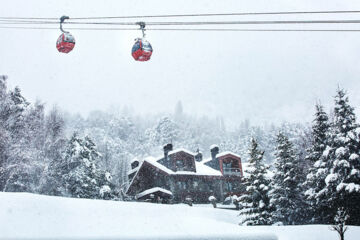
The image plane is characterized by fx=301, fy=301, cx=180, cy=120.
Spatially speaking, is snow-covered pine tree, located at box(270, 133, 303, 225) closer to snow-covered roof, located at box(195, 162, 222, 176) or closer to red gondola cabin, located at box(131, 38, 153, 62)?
snow-covered roof, located at box(195, 162, 222, 176)

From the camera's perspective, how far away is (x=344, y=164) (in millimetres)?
20562

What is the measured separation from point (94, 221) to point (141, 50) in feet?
22.5

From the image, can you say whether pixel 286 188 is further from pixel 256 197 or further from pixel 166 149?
pixel 166 149

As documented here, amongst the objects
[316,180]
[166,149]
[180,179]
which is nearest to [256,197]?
[316,180]

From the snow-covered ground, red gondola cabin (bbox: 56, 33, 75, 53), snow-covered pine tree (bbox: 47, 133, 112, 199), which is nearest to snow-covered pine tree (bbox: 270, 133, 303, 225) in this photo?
the snow-covered ground

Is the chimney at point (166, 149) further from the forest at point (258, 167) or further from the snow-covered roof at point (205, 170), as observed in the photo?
the forest at point (258, 167)

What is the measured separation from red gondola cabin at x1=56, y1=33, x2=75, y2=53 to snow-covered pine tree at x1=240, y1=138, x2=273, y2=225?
17982 mm

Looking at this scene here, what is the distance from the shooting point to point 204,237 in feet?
32.0

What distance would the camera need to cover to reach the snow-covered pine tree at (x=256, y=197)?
23891 mm

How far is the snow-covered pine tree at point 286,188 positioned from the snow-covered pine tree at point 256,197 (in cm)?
92

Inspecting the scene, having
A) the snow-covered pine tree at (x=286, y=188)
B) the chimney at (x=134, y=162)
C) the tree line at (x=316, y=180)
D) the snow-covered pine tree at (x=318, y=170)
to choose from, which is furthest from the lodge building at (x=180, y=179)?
the snow-covered pine tree at (x=318, y=170)

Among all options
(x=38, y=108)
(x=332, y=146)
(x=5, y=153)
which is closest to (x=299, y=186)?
(x=332, y=146)

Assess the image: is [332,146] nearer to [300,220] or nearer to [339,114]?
[339,114]

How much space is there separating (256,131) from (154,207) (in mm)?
89741
